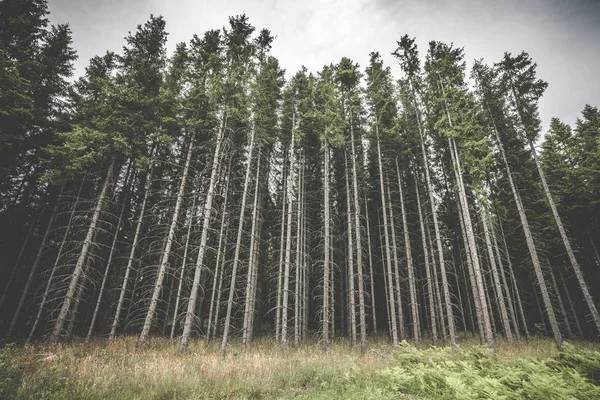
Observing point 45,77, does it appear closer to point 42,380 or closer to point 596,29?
point 42,380

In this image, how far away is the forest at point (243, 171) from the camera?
1293 centimetres

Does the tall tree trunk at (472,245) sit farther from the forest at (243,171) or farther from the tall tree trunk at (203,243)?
the tall tree trunk at (203,243)

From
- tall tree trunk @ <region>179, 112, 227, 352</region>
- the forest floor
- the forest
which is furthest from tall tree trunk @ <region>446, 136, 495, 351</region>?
tall tree trunk @ <region>179, 112, 227, 352</region>

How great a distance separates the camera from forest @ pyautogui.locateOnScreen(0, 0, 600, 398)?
12930 mm

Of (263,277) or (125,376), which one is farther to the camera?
(263,277)

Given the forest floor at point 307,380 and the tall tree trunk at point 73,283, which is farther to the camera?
the tall tree trunk at point 73,283

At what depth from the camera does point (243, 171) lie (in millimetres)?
17422

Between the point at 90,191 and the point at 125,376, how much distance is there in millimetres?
14979

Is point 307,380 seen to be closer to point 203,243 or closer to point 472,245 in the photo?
point 203,243

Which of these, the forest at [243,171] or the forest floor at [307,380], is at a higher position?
the forest at [243,171]

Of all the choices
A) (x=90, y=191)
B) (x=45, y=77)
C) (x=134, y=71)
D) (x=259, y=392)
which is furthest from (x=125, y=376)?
(x=45, y=77)

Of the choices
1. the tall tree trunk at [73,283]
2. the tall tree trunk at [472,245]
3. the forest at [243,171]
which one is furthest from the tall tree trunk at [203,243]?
the tall tree trunk at [472,245]

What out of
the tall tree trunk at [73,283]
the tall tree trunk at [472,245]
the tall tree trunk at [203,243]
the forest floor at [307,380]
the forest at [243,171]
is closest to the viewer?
the forest floor at [307,380]

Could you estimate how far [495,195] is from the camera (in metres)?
20.4
